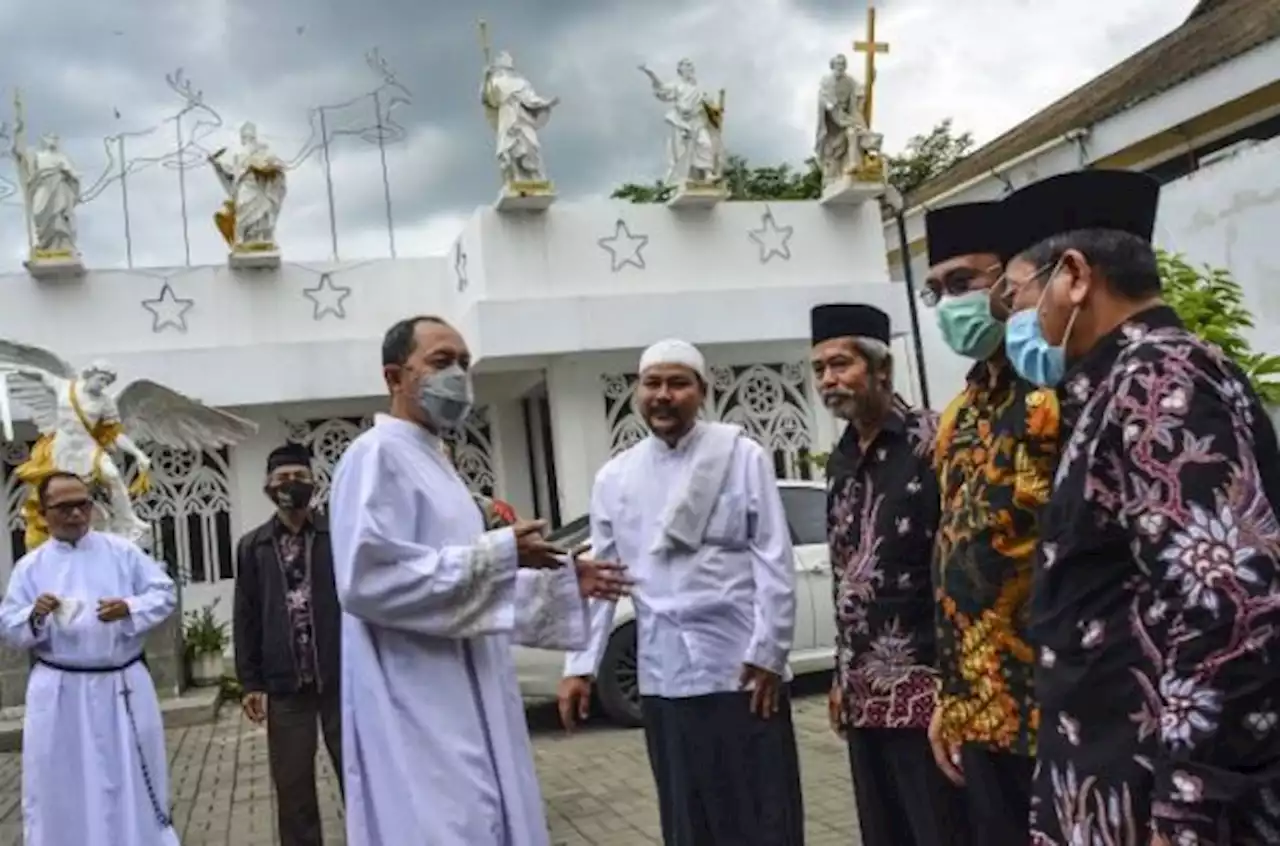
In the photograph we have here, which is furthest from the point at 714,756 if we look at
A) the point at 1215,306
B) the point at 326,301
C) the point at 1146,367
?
the point at 326,301

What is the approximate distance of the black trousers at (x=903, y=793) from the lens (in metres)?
3.34

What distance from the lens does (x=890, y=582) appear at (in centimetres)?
345

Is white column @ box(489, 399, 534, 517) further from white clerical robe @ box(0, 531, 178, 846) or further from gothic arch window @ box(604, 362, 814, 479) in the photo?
white clerical robe @ box(0, 531, 178, 846)

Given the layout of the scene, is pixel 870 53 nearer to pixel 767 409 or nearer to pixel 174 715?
pixel 767 409

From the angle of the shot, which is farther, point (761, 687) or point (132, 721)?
point (132, 721)

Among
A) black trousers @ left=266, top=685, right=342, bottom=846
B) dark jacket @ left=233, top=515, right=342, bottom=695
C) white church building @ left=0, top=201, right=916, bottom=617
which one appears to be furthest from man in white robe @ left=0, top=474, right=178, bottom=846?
white church building @ left=0, top=201, right=916, bottom=617

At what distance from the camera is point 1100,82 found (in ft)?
71.2

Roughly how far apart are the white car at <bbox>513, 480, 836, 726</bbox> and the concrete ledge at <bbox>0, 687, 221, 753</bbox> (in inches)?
130

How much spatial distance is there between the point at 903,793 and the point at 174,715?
8266mm

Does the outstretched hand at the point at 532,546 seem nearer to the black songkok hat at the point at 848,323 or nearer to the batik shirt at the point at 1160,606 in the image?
the black songkok hat at the point at 848,323

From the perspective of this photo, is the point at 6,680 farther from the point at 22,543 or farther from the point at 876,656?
the point at 876,656

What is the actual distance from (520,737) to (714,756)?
0.75 metres

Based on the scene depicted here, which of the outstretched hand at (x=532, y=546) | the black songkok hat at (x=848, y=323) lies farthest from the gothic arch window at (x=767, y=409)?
the outstretched hand at (x=532, y=546)

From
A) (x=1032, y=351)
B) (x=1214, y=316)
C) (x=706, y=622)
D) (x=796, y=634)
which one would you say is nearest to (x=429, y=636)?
(x=706, y=622)
